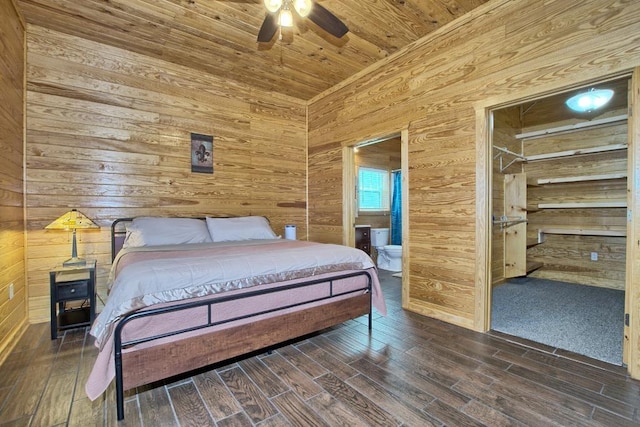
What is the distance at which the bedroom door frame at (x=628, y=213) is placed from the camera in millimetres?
1925

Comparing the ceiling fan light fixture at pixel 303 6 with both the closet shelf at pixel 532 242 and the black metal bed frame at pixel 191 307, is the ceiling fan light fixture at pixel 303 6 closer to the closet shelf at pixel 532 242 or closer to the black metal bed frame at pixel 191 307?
the black metal bed frame at pixel 191 307

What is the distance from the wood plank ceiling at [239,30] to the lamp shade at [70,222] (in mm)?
1867

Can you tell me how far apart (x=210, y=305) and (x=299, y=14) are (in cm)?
211

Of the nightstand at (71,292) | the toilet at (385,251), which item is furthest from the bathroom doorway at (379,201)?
Answer: the nightstand at (71,292)

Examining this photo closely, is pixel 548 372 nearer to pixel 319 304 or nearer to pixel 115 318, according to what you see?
pixel 319 304

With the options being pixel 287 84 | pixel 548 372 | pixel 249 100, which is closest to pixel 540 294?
pixel 548 372

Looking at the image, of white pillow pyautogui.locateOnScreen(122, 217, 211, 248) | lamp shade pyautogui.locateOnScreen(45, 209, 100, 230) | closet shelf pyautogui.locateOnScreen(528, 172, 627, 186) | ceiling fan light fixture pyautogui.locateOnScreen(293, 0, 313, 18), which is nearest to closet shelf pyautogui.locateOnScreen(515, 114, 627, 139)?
closet shelf pyautogui.locateOnScreen(528, 172, 627, 186)

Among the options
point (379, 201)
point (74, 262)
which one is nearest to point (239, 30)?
point (74, 262)

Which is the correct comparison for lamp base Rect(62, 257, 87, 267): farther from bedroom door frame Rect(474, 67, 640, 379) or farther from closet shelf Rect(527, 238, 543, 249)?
closet shelf Rect(527, 238, 543, 249)

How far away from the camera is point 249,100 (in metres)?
4.27

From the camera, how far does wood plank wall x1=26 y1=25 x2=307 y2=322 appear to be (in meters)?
2.97

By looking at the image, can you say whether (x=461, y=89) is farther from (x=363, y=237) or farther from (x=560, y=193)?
(x=560, y=193)

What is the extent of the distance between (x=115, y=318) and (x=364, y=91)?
3.52 m

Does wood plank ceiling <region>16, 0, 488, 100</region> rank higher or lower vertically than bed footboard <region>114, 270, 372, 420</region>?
higher
